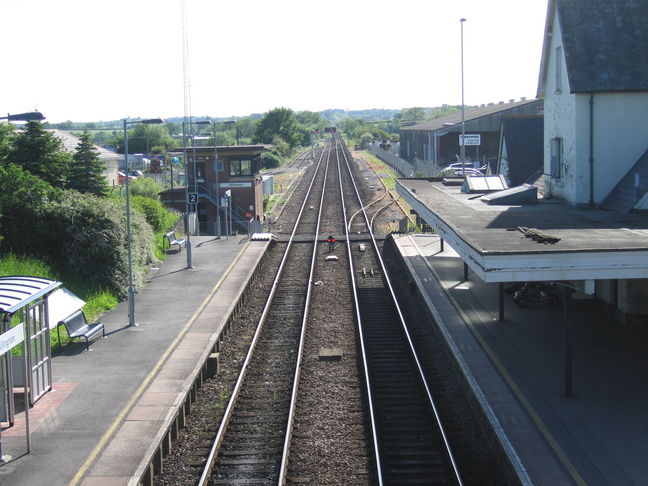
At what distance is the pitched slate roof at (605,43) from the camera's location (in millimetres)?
21141

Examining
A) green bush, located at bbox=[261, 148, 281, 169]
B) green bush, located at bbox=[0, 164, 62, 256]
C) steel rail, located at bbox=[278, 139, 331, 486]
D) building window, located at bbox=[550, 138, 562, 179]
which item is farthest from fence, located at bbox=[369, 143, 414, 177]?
green bush, located at bbox=[0, 164, 62, 256]

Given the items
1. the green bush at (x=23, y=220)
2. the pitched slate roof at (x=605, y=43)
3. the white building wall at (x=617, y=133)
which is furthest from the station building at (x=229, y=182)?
the white building wall at (x=617, y=133)

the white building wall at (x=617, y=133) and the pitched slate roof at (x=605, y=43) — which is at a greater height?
the pitched slate roof at (x=605, y=43)

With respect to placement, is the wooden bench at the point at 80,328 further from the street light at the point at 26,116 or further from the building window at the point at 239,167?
the building window at the point at 239,167

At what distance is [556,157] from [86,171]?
67.3ft

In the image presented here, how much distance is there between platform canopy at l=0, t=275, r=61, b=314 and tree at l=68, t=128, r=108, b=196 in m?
18.5

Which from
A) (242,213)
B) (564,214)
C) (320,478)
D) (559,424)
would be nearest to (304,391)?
(320,478)

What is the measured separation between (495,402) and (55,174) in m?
22.3

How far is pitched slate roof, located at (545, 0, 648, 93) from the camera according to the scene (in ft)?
69.4

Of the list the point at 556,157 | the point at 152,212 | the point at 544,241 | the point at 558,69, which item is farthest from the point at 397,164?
the point at 544,241

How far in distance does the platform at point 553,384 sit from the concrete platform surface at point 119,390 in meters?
6.05

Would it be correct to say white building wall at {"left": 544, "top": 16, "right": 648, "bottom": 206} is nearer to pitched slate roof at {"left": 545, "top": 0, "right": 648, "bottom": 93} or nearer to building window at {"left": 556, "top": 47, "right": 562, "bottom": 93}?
pitched slate roof at {"left": 545, "top": 0, "right": 648, "bottom": 93}

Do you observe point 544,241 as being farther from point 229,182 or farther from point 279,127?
point 279,127

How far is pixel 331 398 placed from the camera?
14.8 metres
